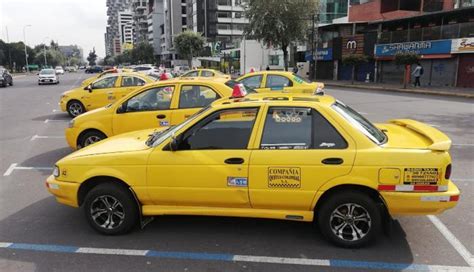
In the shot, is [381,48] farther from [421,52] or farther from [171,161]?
[171,161]

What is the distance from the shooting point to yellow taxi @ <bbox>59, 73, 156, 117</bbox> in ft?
46.0

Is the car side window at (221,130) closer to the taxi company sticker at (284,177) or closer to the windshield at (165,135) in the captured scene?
the windshield at (165,135)

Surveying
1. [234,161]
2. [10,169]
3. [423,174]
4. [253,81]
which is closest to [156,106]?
[10,169]

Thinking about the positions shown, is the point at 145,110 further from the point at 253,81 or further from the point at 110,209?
the point at 253,81

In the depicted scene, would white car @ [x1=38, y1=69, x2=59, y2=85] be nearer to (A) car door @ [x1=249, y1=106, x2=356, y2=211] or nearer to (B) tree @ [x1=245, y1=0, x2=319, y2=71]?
(B) tree @ [x1=245, y1=0, x2=319, y2=71]

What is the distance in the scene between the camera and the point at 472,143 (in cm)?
964

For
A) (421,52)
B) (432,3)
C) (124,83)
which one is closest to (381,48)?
(421,52)

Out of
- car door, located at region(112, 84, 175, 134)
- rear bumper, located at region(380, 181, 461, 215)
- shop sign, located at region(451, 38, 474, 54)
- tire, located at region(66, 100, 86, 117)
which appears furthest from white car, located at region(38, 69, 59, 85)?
rear bumper, located at region(380, 181, 461, 215)

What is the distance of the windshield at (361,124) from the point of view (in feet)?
14.3

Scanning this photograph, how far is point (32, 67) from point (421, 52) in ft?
331

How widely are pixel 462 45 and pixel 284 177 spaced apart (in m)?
27.6

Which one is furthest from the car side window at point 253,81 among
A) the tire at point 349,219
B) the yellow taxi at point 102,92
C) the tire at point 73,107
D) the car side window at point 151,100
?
the tire at point 349,219

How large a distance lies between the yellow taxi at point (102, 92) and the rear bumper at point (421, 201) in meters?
11.0

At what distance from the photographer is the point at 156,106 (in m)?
8.00
